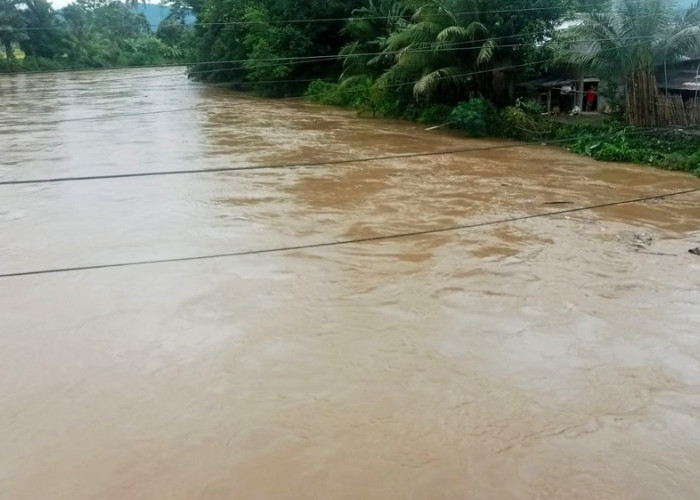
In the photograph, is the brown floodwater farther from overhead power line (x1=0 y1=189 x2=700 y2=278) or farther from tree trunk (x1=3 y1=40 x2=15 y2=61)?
tree trunk (x1=3 y1=40 x2=15 y2=61)

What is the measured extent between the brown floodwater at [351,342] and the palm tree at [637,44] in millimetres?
→ 2880

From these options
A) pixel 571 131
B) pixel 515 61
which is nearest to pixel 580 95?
pixel 515 61

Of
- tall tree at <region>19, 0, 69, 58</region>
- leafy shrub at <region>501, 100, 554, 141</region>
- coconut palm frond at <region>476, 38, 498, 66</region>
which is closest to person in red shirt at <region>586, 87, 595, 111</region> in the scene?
leafy shrub at <region>501, 100, 554, 141</region>

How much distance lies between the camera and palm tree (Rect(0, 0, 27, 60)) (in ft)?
119

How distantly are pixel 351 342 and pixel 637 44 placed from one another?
10.2 metres

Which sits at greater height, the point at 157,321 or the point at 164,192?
the point at 164,192

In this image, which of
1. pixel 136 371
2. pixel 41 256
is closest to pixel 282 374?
pixel 136 371

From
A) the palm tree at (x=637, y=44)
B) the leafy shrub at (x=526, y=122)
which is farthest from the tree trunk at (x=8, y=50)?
the palm tree at (x=637, y=44)

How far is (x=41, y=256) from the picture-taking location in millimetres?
7812

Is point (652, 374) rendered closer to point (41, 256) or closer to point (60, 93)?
point (41, 256)

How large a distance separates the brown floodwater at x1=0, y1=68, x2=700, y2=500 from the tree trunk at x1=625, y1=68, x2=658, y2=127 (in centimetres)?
267

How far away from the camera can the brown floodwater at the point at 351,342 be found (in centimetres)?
402

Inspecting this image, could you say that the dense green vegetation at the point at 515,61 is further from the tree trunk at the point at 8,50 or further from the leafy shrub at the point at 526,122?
the tree trunk at the point at 8,50

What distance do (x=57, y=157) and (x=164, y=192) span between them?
4.37m
